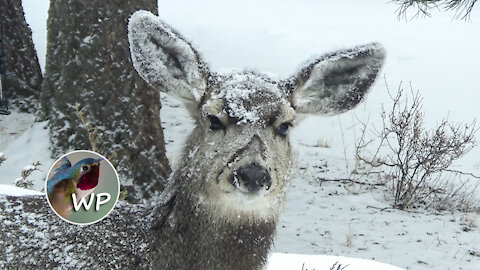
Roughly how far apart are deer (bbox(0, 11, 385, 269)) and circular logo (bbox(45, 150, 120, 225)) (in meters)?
0.10

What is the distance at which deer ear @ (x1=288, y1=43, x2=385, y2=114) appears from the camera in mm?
2424

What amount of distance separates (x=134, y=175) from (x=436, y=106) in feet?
16.7

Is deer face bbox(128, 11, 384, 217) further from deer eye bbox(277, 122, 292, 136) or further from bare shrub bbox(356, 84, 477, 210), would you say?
bare shrub bbox(356, 84, 477, 210)

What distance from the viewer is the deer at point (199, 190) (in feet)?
7.41

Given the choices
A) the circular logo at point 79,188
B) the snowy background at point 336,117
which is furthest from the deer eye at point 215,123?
the circular logo at point 79,188

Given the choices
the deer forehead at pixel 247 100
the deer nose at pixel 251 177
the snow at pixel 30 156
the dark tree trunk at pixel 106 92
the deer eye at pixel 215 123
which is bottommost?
the snow at pixel 30 156

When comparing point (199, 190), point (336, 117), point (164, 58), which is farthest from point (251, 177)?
point (336, 117)

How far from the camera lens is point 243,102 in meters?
2.29

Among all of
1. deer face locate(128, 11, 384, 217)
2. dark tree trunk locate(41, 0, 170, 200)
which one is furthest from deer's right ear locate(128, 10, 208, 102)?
Result: dark tree trunk locate(41, 0, 170, 200)

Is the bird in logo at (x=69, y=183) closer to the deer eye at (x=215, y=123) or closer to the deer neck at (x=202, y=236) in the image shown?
the deer neck at (x=202, y=236)

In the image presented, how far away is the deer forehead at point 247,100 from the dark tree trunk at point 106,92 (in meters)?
2.35

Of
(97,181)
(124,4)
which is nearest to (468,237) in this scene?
(124,4)

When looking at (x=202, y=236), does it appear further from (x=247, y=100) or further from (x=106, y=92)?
(x=106, y=92)

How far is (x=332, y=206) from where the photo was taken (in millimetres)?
6359
